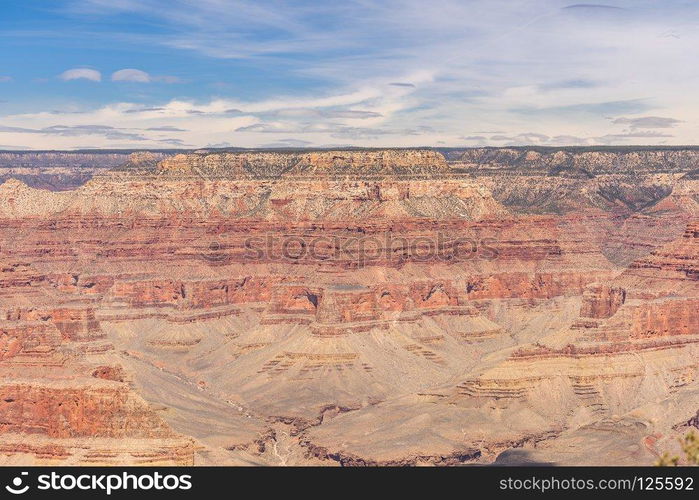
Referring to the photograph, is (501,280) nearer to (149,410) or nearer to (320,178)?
(320,178)

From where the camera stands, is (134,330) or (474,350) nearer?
(474,350)

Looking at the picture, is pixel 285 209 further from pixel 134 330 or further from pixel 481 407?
pixel 481 407

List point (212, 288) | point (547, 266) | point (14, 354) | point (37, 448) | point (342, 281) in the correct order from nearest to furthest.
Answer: point (37, 448)
point (14, 354)
point (342, 281)
point (212, 288)
point (547, 266)

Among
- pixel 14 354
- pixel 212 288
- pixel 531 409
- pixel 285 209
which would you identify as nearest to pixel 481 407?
pixel 531 409

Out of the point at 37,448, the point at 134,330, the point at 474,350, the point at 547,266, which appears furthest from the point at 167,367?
the point at 37,448

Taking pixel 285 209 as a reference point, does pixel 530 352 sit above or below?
below

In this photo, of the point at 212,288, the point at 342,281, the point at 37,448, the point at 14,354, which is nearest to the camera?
the point at 37,448
